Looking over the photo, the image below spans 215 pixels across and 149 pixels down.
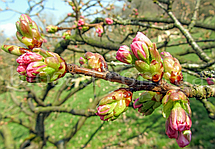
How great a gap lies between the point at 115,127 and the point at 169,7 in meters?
5.33

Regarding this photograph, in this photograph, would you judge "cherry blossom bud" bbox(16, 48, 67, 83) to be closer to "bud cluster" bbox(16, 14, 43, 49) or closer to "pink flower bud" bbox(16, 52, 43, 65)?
"pink flower bud" bbox(16, 52, 43, 65)

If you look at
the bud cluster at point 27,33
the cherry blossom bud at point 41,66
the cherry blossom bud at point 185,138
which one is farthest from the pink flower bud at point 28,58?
the cherry blossom bud at point 185,138

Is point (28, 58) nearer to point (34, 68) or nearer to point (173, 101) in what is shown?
point (34, 68)

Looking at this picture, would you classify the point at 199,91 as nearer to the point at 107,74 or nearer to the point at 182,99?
the point at 182,99

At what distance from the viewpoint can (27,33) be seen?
0.88 metres

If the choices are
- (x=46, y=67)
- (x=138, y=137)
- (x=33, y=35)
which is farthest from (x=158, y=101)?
(x=138, y=137)

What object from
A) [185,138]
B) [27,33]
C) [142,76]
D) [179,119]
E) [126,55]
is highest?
[27,33]

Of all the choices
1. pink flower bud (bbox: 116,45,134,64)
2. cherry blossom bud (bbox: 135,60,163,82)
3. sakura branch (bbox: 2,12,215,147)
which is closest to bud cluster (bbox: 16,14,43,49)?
sakura branch (bbox: 2,12,215,147)

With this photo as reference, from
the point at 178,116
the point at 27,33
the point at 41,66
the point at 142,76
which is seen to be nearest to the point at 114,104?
the point at 142,76

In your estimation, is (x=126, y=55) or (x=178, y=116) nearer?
(x=178, y=116)

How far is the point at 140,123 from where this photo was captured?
5996 mm

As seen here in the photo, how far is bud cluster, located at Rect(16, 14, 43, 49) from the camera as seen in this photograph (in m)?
0.86

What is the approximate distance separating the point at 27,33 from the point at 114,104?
74cm

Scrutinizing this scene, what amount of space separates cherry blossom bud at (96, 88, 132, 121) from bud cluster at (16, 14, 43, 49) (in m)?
0.62
